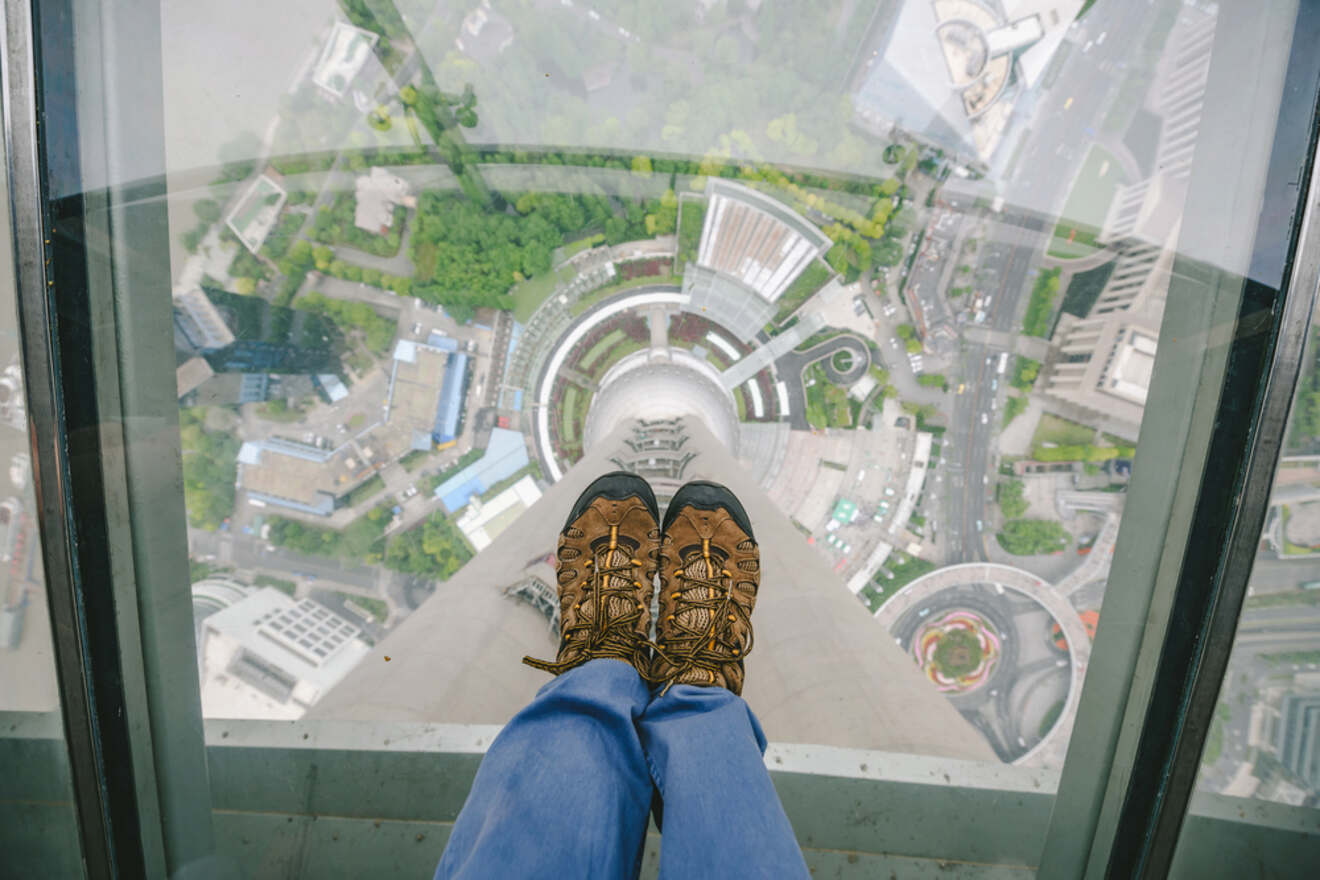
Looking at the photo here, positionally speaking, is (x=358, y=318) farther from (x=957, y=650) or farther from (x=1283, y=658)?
(x=957, y=650)

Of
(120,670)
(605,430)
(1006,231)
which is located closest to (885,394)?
(1006,231)

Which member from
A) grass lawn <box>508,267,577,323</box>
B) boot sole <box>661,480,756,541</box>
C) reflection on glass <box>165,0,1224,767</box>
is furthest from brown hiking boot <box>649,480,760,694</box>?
grass lawn <box>508,267,577,323</box>

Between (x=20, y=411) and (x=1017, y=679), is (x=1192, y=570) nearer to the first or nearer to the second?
(x=20, y=411)

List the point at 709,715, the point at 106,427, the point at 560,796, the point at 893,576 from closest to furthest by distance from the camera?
the point at 560,796 < the point at 709,715 < the point at 106,427 < the point at 893,576

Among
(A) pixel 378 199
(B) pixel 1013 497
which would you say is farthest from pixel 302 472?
(B) pixel 1013 497

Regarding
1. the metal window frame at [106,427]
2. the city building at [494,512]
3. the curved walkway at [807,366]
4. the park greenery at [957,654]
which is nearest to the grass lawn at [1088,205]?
the curved walkway at [807,366]

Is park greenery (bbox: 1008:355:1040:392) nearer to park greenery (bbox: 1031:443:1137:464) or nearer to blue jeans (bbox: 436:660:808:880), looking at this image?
park greenery (bbox: 1031:443:1137:464)
